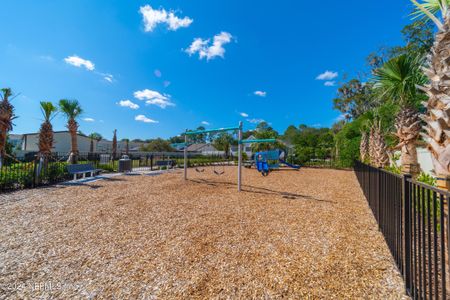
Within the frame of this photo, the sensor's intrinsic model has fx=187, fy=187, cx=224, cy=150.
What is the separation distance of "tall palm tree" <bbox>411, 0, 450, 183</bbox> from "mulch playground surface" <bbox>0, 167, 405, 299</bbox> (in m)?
1.51

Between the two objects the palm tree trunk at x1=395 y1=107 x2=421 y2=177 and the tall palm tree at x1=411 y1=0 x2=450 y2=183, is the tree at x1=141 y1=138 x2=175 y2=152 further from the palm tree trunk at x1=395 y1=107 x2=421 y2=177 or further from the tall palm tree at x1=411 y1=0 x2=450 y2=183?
the tall palm tree at x1=411 y1=0 x2=450 y2=183

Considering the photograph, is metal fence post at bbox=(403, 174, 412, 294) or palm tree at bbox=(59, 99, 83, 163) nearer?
metal fence post at bbox=(403, 174, 412, 294)

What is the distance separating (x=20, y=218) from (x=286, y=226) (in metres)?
5.61

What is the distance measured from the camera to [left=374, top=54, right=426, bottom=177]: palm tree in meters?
3.99

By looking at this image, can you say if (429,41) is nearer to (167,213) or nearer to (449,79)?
(449,79)

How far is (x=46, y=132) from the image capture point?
30.7ft

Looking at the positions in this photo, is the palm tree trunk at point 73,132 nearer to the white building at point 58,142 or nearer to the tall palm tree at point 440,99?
the white building at point 58,142

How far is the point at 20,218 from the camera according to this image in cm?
402

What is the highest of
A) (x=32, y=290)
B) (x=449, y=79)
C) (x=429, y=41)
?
(x=429, y=41)

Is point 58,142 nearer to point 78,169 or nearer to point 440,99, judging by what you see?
point 78,169

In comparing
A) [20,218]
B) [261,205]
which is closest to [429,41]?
[261,205]

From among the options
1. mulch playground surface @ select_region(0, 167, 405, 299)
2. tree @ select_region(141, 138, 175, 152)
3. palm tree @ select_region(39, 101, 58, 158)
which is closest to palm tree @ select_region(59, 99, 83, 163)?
palm tree @ select_region(39, 101, 58, 158)

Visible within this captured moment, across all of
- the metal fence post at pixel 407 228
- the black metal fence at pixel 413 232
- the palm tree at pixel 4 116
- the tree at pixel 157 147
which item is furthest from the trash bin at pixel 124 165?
the tree at pixel 157 147

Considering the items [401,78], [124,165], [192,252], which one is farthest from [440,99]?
[124,165]
